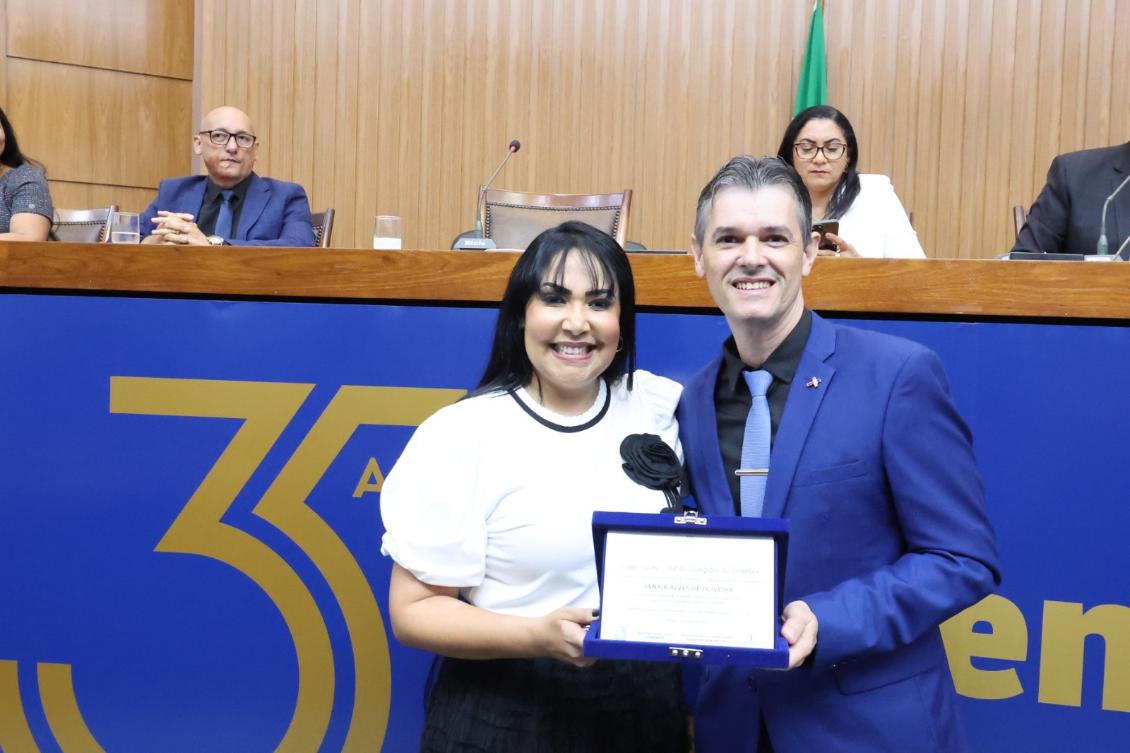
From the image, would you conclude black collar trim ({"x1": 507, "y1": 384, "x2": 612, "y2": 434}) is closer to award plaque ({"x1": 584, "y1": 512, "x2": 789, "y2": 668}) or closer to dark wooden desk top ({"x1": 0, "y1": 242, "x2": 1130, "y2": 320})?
award plaque ({"x1": 584, "y1": 512, "x2": 789, "y2": 668})

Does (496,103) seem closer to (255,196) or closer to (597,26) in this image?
(597,26)

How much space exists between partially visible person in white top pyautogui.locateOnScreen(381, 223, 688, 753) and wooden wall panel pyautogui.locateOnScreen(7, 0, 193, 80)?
6563mm

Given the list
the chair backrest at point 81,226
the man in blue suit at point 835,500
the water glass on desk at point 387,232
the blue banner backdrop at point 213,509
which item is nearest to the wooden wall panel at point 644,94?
the chair backrest at point 81,226

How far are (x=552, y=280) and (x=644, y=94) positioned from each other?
5.30 m

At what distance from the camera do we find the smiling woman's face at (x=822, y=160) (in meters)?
3.94

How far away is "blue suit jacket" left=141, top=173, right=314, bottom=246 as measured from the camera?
14.1 ft

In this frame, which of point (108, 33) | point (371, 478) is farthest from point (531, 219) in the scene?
point (108, 33)

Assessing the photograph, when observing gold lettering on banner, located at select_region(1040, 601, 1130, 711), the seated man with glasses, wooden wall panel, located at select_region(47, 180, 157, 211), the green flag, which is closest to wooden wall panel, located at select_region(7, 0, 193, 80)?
wooden wall panel, located at select_region(47, 180, 157, 211)

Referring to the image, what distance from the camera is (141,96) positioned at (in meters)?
7.29

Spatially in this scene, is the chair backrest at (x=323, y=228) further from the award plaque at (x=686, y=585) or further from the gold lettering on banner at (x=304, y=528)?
the award plaque at (x=686, y=585)

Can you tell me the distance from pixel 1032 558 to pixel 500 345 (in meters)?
1.13

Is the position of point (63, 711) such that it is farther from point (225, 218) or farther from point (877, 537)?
point (225, 218)

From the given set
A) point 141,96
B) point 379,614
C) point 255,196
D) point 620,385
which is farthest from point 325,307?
point 141,96

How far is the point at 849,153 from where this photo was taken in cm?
399
